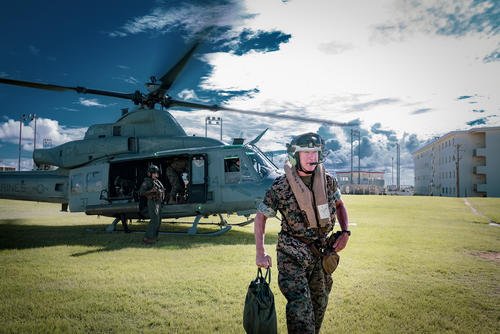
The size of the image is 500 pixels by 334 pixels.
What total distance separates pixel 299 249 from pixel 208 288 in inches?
101

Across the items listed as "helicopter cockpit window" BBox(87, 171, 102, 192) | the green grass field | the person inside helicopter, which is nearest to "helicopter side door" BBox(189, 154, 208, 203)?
the person inside helicopter

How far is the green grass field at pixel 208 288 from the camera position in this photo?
4.11 m

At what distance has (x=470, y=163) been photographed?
203ft

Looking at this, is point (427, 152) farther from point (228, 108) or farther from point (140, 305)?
point (140, 305)

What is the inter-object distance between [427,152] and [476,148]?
2754 cm

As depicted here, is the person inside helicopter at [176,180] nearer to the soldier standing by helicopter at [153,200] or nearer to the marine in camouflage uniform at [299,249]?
the soldier standing by helicopter at [153,200]

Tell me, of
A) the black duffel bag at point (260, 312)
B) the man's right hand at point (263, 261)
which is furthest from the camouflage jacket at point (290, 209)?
the black duffel bag at point (260, 312)

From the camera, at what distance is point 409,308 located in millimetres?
4625


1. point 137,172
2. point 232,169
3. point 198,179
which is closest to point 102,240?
point 198,179

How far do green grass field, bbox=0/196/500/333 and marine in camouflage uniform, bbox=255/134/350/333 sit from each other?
941mm

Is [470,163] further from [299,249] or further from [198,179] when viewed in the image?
[299,249]

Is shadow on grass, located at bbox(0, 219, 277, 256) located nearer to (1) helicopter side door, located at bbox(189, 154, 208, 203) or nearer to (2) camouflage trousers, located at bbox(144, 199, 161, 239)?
(2) camouflage trousers, located at bbox(144, 199, 161, 239)

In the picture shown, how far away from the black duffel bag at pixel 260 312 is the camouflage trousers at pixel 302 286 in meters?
0.24

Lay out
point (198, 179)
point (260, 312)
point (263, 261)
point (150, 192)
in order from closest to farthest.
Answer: point (260, 312), point (263, 261), point (150, 192), point (198, 179)
